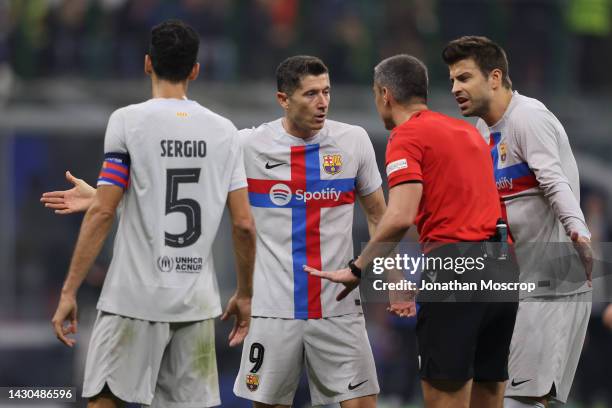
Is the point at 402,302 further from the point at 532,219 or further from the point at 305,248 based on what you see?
the point at 532,219

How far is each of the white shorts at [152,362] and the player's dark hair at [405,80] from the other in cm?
161

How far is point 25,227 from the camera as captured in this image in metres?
16.3

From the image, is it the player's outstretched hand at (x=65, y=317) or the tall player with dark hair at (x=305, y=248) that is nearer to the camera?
the player's outstretched hand at (x=65, y=317)

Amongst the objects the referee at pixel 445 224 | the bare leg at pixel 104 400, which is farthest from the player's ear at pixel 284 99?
the bare leg at pixel 104 400

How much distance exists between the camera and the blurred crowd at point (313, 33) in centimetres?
1667

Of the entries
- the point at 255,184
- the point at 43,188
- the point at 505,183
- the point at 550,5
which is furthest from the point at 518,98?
the point at 550,5

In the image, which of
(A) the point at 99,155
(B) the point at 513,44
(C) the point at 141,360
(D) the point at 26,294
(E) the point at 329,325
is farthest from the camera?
(B) the point at 513,44

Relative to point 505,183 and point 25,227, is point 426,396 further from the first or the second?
point 25,227


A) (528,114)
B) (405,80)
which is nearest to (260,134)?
(405,80)

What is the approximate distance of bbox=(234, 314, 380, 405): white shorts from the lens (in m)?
7.07

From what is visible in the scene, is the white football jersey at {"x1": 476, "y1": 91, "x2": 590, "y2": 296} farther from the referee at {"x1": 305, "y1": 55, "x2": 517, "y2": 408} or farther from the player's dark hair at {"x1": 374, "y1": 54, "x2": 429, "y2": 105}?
the player's dark hair at {"x1": 374, "y1": 54, "x2": 429, "y2": 105}

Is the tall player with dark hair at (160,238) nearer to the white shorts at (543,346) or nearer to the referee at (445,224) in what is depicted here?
the referee at (445,224)

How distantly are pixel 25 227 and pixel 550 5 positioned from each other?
27.7 feet

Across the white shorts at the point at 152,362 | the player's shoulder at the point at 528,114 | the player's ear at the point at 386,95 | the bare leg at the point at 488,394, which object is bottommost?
the bare leg at the point at 488,394
